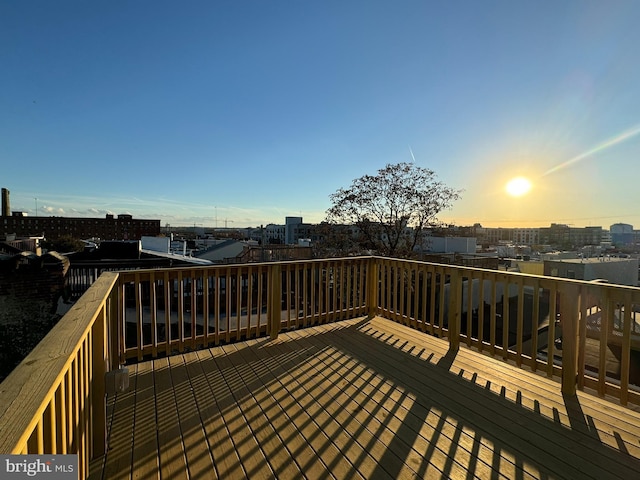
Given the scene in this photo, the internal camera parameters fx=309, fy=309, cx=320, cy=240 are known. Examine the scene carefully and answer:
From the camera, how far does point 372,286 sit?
4719mm

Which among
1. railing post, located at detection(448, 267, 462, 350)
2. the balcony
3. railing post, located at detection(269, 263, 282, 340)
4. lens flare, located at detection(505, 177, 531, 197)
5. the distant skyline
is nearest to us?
the balcony

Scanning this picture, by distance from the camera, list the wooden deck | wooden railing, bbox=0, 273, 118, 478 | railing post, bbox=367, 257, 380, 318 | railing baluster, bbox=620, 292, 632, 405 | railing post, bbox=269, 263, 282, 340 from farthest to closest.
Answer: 1. railing post, bbox=367, 257, 380, 318
2. railing post, bbox=269, 263, 282, 340
3. railing baluster, bbox=620, 292, 632, 405
4. the wooden deck
5. wooden railing, bbox=0, 273, 118, 478

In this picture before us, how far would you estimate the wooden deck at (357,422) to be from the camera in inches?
68.8

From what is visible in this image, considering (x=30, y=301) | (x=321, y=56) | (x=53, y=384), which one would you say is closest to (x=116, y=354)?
(x=53, y=384)

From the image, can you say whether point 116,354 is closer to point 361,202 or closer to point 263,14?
point 263,14

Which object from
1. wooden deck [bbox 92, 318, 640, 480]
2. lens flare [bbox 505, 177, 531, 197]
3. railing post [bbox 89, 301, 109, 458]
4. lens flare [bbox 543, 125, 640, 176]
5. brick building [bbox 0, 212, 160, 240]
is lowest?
wooden deck [bbox 92, 318, 640, 480]

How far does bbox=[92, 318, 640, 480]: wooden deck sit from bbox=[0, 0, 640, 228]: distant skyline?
593cm

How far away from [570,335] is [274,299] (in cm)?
288

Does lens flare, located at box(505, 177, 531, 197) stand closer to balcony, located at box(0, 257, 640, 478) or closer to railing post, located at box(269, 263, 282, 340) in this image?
balcony, located at box(0, 257, 640, 478)

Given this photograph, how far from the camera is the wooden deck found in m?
1.75

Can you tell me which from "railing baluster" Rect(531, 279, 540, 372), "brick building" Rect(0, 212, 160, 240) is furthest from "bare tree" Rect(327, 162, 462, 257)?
"brick building" Rect(0, 212, 160, 240)

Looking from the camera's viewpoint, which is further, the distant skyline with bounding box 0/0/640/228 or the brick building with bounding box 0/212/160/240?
the brick building with bounding box 0/212/160/240

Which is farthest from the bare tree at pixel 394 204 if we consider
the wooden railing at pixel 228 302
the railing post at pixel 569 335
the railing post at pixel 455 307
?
the railing post at pixel 569 335

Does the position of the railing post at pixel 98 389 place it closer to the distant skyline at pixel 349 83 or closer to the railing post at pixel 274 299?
the railing post at pixel 274 299
